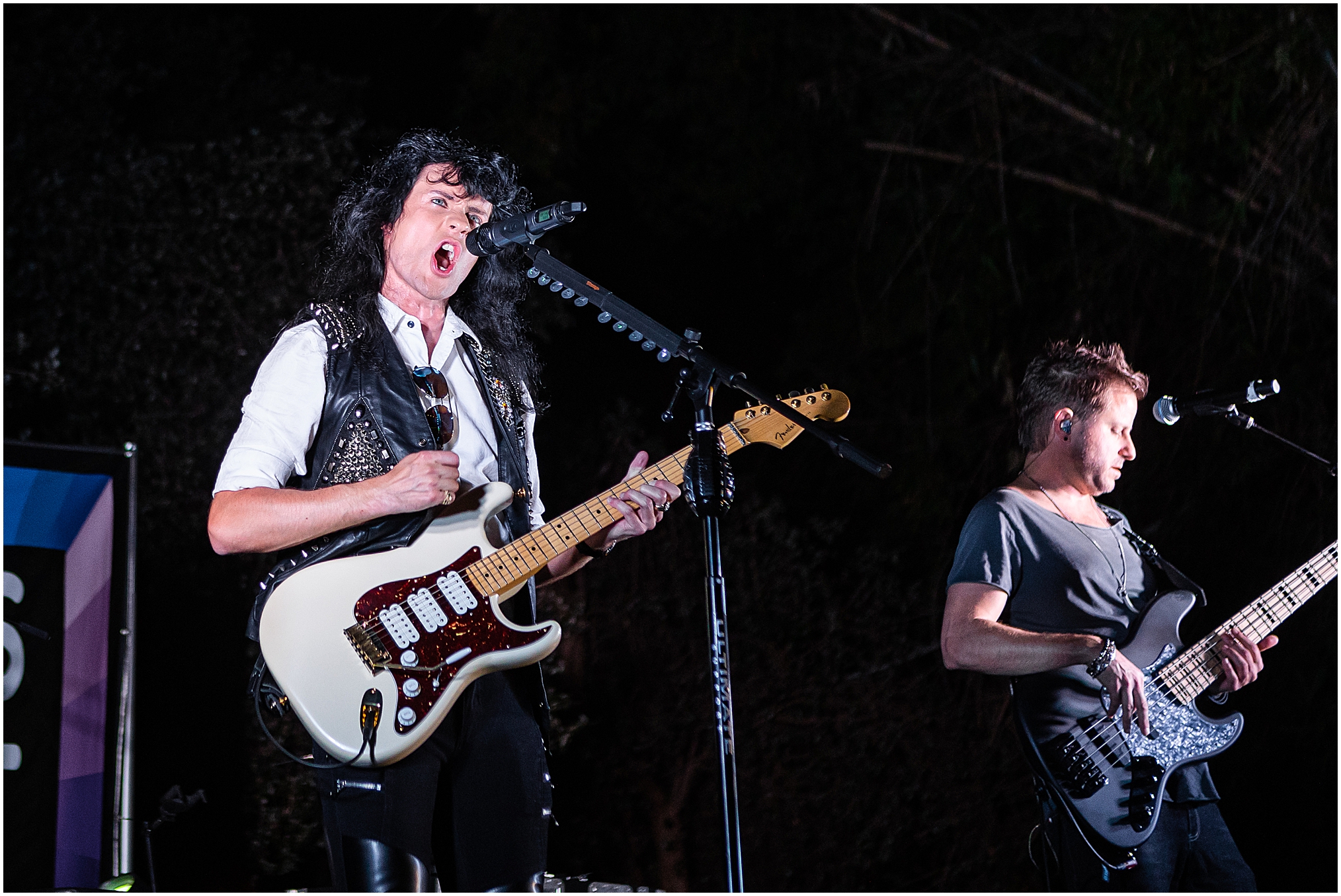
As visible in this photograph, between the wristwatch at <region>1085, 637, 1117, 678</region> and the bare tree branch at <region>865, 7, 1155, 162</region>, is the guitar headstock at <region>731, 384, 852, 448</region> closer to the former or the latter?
the wristwatch at <region>1085, 637, 1117, 678</region>

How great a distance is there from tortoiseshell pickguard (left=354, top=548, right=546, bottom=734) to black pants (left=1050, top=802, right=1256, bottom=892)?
129cm

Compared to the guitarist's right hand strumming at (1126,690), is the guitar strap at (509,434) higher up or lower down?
higher up

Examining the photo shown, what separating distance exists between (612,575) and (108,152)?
3496 millimetres

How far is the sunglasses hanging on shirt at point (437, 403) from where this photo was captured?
2467 mm

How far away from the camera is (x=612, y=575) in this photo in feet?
23.9

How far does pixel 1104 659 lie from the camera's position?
2678 millimetres

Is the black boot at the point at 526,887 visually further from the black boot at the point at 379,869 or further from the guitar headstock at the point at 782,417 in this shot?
the guitar headstock at the point at 782,417

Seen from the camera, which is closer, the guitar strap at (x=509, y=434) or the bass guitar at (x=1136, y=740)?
the guitar strap at (x=509, y=434)

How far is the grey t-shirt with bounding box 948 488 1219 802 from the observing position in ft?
9.20

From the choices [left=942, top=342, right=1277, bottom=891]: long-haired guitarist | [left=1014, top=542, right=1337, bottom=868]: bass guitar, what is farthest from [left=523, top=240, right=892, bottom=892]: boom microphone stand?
[left=1014, top=542, right=1337, bottom=868]: bass guitar

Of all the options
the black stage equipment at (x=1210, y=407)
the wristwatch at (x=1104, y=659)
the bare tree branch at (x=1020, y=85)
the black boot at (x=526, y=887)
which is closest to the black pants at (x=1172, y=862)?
the wristwatch at (x=1104, y=659)

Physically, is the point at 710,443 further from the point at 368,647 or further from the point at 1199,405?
the point at 1199,405

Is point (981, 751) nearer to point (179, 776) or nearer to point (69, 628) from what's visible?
point (179, 776)

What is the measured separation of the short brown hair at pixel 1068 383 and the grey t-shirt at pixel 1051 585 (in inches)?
10.7
